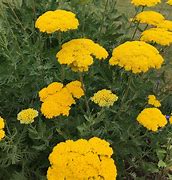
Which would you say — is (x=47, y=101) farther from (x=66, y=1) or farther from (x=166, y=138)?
(x=66, y=1)

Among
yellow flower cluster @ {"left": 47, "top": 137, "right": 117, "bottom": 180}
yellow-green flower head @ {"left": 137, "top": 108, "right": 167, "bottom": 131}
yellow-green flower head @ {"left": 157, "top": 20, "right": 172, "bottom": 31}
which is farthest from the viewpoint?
yellow-green flower head @ {"left": 157, "top": 20, "right": 172, "bottom": 31}

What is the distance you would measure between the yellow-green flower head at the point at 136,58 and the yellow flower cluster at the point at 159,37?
22 centimetres

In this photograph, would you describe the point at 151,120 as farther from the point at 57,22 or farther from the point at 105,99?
the point at 57,22

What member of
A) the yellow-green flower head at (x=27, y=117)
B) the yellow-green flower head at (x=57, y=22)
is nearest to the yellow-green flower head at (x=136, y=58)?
the yellow-green flower head at (x=57, y=22)

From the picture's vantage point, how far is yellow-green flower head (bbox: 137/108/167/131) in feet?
9.57

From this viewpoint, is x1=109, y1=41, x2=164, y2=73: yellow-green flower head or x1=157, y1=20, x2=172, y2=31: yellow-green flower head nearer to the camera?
x1=109, y1=41, x2=164, y2=73: yellow-green flower head

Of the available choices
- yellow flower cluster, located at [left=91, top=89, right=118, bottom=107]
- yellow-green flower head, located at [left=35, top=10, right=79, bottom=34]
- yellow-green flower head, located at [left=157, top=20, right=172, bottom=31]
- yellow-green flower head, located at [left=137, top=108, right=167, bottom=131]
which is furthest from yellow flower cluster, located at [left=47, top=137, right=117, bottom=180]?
yellow-green flower head, located at [left=157, top=20, right=172, bottom=31]

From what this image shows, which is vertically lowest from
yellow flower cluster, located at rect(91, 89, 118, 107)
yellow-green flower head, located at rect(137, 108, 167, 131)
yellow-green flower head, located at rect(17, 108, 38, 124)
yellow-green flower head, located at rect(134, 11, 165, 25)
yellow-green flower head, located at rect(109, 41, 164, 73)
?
yellow-green flower head, located at rect(137, 108, 167, 131)

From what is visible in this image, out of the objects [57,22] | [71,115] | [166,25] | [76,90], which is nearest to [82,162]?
[76,90]

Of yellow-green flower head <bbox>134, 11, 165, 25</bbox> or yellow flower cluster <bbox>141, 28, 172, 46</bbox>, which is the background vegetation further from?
yellow-green flower head <bbox>134, 11, 165, 25</bbox>

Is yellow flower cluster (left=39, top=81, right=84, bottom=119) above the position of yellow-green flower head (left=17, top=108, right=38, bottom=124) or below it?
above

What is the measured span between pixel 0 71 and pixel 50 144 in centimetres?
75

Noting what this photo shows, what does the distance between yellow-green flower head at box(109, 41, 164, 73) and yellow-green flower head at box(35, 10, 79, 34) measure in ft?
1.23

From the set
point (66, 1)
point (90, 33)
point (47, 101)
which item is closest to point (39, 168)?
point (47, 101)
